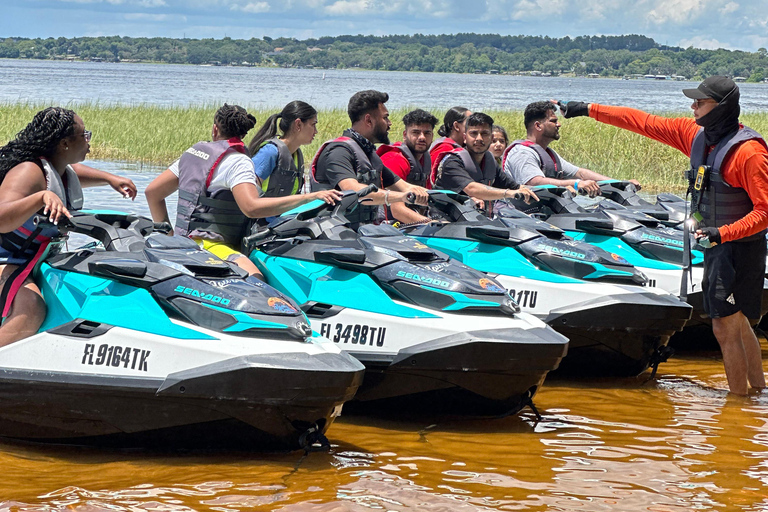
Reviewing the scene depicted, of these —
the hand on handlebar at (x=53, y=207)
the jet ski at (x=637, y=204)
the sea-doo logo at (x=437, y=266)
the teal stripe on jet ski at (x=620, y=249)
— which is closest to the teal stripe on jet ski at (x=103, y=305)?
the hand on handlebar at (x=53, y=207)

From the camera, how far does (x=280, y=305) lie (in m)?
4.43

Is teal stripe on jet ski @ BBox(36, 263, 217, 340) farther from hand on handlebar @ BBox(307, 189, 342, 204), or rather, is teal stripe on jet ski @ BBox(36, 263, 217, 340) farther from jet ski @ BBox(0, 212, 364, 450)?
hand on handlebar @ BBox(307, 189, 342, 204)

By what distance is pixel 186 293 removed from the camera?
432cm

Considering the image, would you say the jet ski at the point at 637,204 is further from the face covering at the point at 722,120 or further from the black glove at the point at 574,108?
the face covering at the point at 722,120

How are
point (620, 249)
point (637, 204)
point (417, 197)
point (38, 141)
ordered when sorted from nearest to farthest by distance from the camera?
1. point (38, 141)
2. point (417, 197)
3. point (620, 249)
4. point (637, 204)

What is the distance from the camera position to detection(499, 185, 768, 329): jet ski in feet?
22.9

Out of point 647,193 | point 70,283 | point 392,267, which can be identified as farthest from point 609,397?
point 647,193

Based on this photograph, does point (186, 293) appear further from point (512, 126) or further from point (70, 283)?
point (512, 126)

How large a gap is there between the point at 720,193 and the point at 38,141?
3.66m

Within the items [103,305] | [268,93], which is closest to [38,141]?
[103,305]

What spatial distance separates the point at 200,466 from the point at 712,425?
9.09ft

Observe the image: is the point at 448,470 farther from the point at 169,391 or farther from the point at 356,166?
the point at 356,166

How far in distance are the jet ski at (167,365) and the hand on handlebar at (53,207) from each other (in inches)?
7.2

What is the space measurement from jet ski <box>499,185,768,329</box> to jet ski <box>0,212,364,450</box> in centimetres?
292
